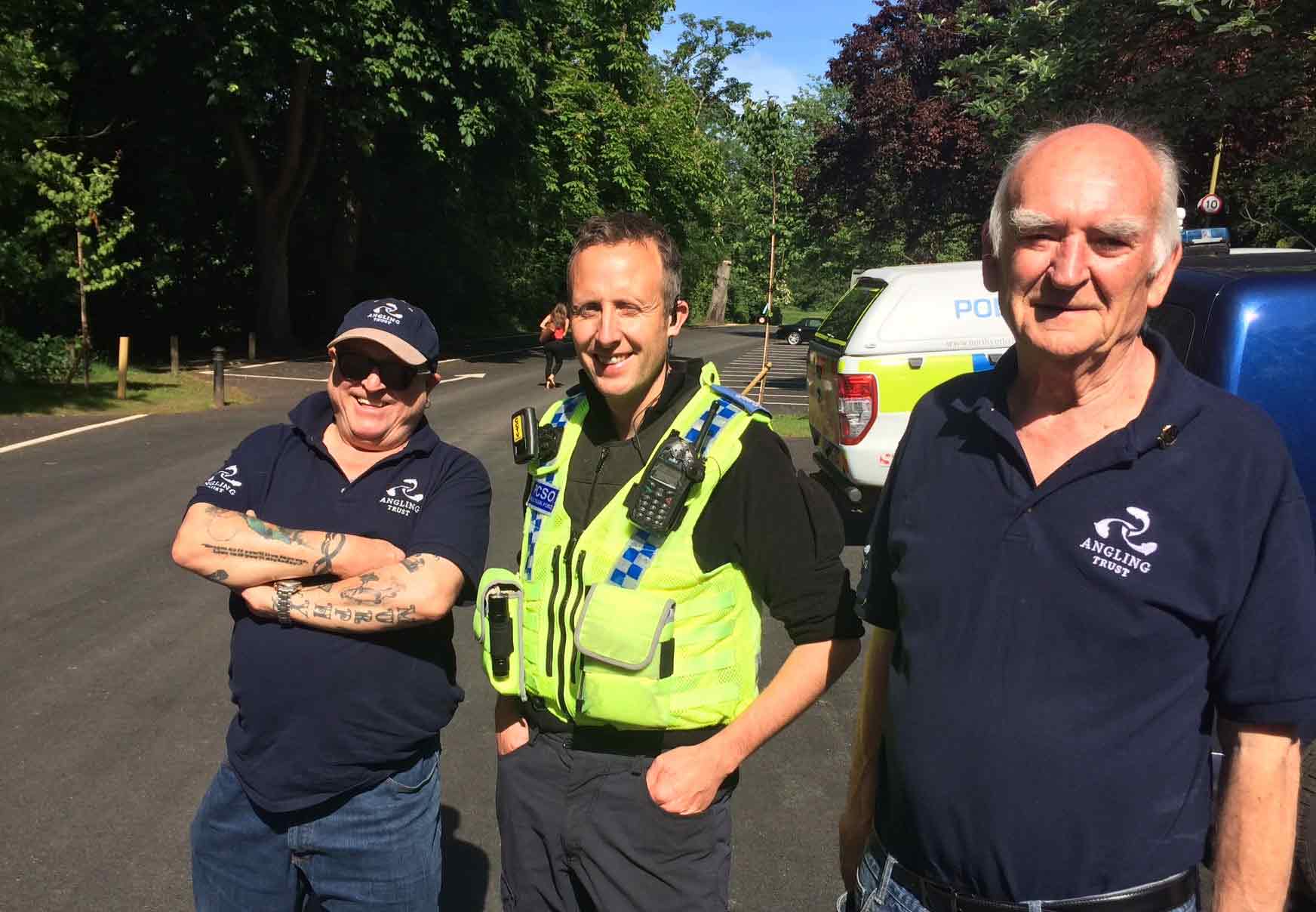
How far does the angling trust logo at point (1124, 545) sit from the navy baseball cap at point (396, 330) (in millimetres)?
1688

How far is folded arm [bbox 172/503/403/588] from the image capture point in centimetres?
256

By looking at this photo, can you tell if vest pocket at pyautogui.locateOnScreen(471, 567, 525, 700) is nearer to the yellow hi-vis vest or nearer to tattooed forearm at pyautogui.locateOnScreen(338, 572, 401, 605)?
the yellow hi-vis vest

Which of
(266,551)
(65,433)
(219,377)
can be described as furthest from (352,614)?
(219,377)

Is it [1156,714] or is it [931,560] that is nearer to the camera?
[1156,714]

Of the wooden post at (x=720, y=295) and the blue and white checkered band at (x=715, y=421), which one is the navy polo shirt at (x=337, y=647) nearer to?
the blue and white checkered band at (x=715, y=421)

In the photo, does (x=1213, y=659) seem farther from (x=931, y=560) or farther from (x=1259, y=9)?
(x=1259, y=9)

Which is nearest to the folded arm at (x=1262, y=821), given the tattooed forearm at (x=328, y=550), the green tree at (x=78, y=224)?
the tattooed forearm at (x=328, y=550)

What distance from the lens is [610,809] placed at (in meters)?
2.22

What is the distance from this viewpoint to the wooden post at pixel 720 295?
60.6 m

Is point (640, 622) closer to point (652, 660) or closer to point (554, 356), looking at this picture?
point (652, 660)

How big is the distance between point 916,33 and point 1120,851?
24.4 meters

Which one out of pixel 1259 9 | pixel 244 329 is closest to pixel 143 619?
pixel 1259 9

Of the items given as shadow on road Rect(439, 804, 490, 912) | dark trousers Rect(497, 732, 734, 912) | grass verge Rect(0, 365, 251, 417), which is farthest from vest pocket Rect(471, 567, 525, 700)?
grass verge Rect(0, 365, 251, 417)

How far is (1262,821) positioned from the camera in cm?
172
